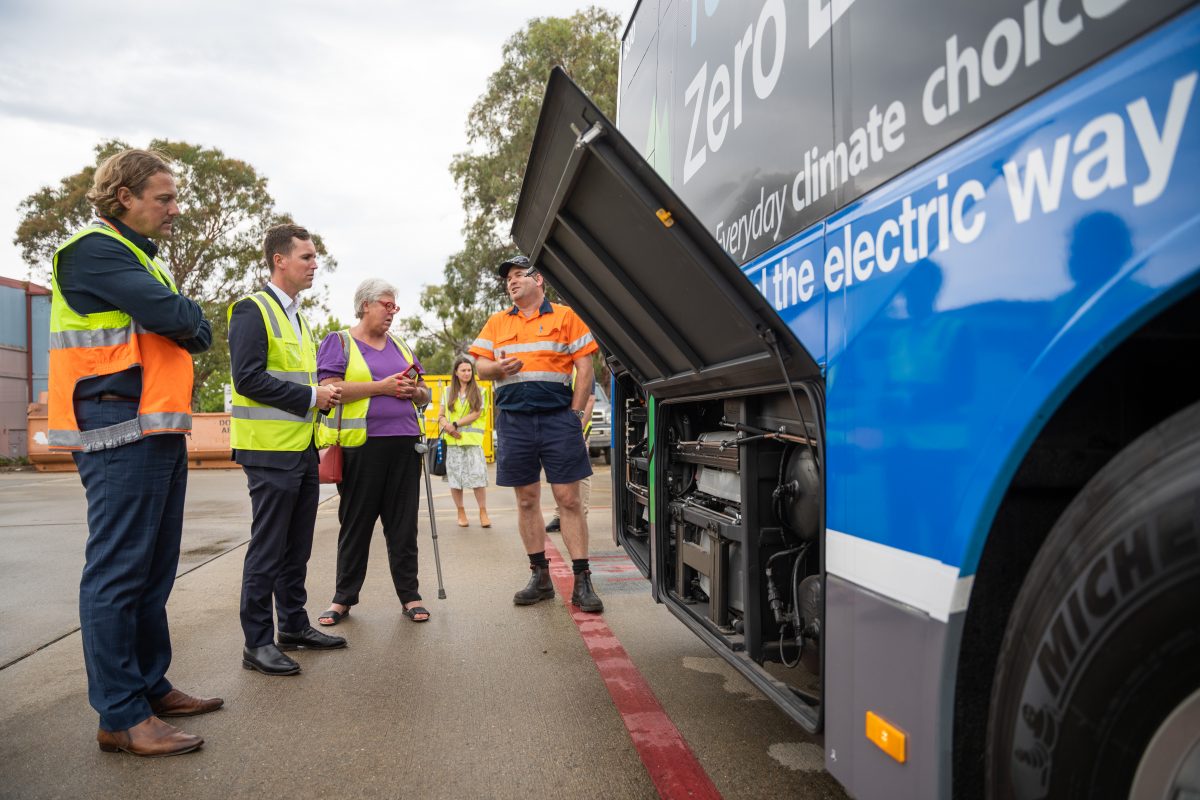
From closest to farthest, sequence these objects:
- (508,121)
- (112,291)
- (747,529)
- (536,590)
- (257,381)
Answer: (747,529) → (112,291) → (257,381) → (536,590) → (508,121)

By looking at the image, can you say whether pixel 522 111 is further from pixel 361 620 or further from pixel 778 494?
pixel 778 494

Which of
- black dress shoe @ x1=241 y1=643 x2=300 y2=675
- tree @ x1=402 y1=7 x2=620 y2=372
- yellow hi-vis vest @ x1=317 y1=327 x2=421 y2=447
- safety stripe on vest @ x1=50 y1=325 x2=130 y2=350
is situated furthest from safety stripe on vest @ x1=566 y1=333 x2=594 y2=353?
tree @ x1=402 y1=7 x2=620 y2=372

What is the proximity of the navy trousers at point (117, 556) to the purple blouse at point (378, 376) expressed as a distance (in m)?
1.59

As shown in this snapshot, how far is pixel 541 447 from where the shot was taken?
4699mm

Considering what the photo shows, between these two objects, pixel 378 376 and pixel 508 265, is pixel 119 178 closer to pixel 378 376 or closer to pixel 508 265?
pixel 378 376

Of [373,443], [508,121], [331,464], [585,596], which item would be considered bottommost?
[585,596]

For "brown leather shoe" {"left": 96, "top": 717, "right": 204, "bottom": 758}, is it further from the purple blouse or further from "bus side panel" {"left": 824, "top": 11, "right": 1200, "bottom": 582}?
"bus side panel" {"left": 824, "top": 11, "right": 1200, "bottom": 582}

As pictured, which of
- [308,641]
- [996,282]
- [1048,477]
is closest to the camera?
[996,282]

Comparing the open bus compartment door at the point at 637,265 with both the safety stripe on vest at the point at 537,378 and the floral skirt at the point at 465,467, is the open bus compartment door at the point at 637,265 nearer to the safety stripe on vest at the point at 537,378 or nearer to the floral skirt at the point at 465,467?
the safety stripe on vest at the point at 537,378

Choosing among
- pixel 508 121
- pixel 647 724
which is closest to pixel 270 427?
pixel 647 724

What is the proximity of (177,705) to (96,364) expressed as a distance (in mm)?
1395

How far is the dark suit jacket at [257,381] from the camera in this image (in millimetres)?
3559

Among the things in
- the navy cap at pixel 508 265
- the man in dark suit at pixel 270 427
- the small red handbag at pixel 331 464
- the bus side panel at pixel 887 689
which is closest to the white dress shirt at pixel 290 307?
the man in dark suit at pixel 270 427

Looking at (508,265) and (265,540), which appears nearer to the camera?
(265,540)
